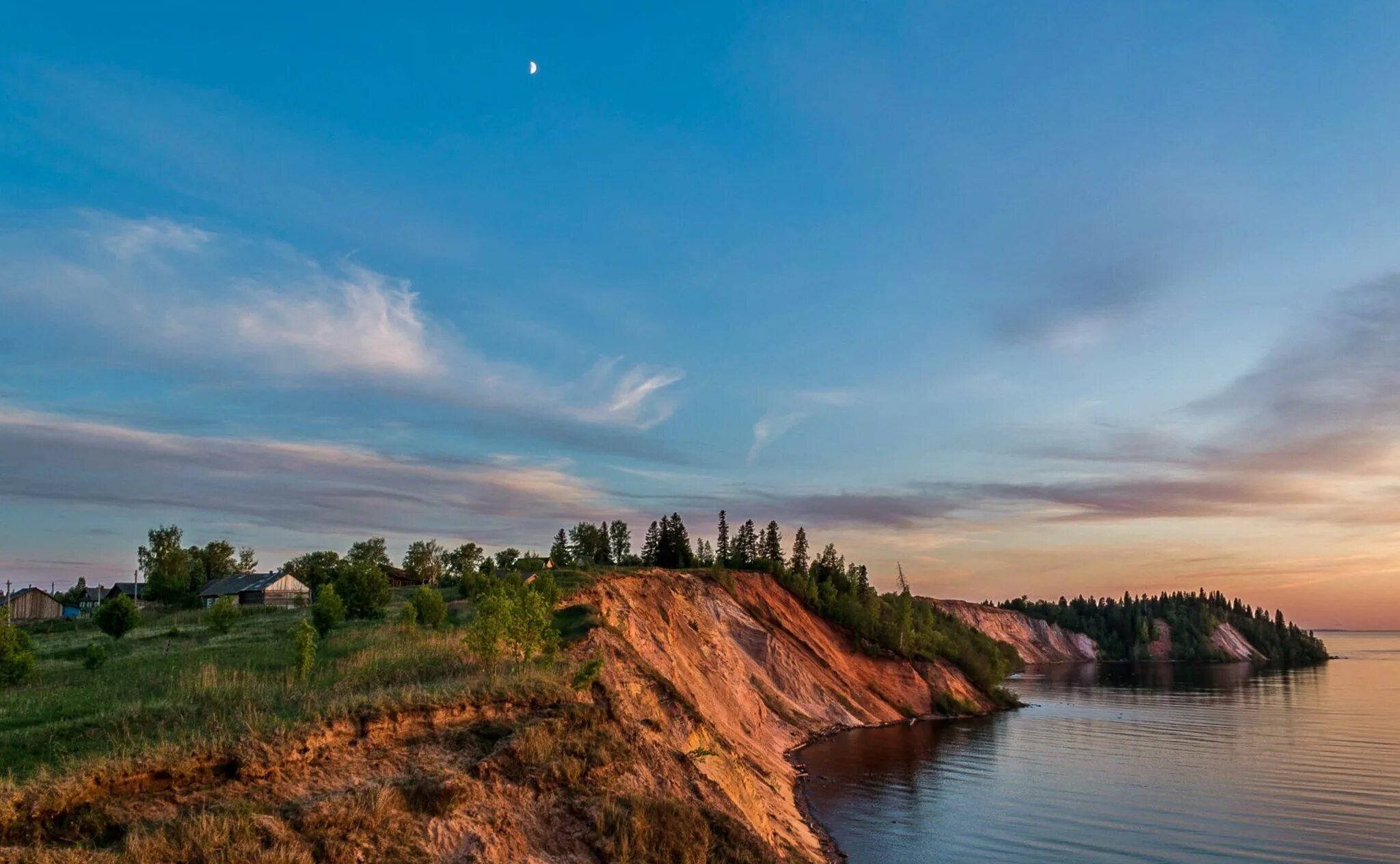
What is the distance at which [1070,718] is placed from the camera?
8388cm

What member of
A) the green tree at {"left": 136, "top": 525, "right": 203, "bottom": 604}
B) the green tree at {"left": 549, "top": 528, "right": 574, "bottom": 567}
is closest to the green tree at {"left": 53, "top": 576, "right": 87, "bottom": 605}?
the green tree at {"left": 136, "top": 525, "right": 203, "bottom": 604}

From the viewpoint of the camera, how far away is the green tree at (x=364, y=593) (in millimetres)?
53031

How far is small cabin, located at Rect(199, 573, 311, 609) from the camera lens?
82.1m

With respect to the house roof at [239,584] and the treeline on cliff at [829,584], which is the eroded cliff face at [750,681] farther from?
the house roof at [239,584]

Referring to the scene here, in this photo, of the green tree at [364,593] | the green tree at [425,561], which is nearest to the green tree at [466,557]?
the green tree at [425,561]

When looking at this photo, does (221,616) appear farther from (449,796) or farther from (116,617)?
(449,796)

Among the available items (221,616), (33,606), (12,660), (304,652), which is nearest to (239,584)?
(33,606)

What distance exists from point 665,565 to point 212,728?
9515cm

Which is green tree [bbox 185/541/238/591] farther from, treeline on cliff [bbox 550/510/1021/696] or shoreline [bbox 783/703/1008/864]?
shoreline [bbox 783/703/1008/864]

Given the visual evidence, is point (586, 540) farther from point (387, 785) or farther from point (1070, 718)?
point (387, 785)

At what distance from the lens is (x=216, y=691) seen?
19891 millimetres

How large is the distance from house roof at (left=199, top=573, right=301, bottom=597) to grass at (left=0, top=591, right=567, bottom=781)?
5016 centimetres

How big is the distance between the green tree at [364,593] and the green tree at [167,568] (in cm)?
3974

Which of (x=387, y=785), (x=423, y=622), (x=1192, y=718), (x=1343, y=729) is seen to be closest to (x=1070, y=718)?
(x=1192, y=718)
